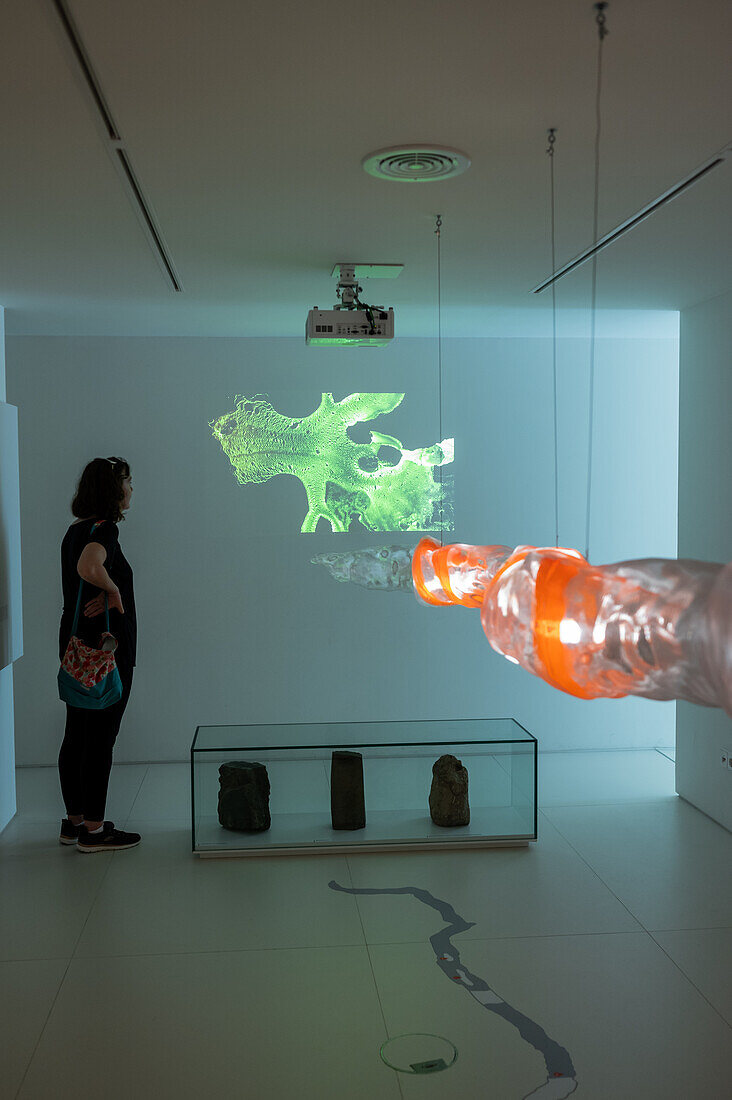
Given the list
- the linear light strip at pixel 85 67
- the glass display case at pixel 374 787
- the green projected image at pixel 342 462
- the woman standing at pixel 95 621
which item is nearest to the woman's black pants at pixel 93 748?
the woman standing at pixel 95 621

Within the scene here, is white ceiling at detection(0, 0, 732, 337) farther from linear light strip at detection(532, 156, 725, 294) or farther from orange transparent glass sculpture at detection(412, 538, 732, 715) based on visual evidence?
orange transparent glass sculpture at detection(412, 538, 732, 715)

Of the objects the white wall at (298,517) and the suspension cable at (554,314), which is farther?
the white wall at (298,517)

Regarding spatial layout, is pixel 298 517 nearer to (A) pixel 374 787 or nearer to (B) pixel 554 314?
(B) pixel 554 314

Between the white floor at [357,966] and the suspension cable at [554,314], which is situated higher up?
the suspension cable at [554,314]

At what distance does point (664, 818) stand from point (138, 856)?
264 cm

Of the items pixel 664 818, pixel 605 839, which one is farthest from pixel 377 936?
pixel 664 818

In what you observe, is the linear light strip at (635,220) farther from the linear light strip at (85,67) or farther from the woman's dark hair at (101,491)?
the woman's dark hair at (101,491)

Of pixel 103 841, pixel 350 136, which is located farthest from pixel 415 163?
pixel 103 841

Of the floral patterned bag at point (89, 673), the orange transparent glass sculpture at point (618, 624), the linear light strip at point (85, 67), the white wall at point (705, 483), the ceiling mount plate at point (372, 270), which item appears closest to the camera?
the orange transparent glass sculpture at point (618, 624)

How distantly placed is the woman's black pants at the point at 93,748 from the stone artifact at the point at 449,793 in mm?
1511

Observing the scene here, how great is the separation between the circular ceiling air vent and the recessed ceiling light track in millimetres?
697

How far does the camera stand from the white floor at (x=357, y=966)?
2779mm

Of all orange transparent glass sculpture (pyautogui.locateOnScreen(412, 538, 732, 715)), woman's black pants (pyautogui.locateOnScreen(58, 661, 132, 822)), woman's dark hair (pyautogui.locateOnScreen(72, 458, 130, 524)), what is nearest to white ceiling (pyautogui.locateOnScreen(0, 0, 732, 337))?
woman's dark hair (pyautogui.locateOnScreen(72, 458, 130, 524))

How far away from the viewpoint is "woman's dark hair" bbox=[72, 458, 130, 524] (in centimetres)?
451
